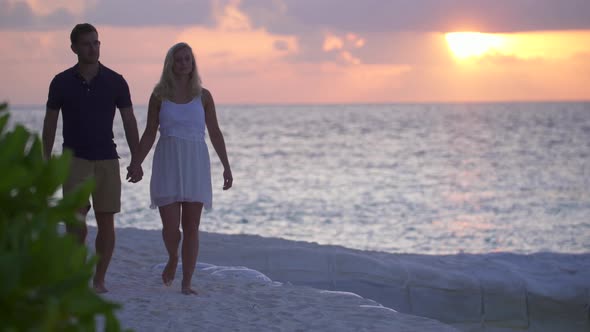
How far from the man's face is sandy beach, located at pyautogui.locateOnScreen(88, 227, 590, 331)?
5.48 feet

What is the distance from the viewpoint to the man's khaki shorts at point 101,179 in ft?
18.6

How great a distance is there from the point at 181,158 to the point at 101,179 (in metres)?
0.57

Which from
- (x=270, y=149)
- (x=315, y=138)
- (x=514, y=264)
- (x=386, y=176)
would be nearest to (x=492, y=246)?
(x=514, y=264)

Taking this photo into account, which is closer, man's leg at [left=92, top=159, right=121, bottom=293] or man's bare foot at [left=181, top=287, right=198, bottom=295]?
man's leg at [left=92, top=159, right=121, bottom=293]

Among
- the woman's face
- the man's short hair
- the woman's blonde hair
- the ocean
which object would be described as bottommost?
the ocean

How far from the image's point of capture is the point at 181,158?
232 inches

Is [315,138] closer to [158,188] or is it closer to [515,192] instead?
[515,192]

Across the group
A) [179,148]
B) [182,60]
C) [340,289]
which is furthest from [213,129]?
[340,289]

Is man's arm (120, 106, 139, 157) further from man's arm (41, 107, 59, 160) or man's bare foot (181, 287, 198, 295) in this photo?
man's bare foot (181, 287, 198, 295)

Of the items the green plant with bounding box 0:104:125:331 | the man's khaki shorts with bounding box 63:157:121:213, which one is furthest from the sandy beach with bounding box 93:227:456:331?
the green plant with bounding box 0:104:125:331

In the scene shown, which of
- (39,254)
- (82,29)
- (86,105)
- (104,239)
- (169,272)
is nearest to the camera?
(39,254)

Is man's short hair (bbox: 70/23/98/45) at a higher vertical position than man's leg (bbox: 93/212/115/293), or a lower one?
higher

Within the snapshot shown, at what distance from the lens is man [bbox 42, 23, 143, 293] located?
562 cm

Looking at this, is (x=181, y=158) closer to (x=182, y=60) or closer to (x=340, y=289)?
(x=182, y=60)
